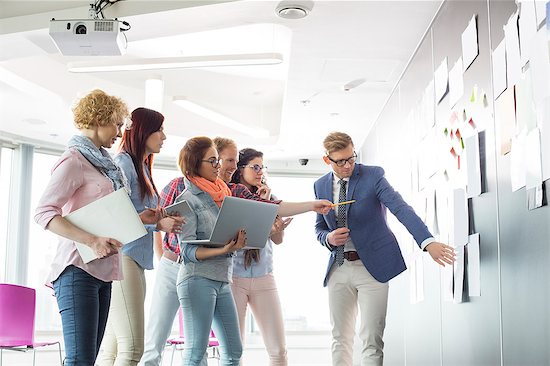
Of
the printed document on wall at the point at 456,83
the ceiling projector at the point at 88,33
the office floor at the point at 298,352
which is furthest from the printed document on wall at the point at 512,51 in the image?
the office floor at the point at 298,352

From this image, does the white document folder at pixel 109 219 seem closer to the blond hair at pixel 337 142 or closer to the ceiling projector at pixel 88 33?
the blond hair at pixel 337 142

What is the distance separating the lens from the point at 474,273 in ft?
9.78

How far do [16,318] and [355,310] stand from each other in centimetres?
292

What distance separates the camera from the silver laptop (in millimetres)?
2670

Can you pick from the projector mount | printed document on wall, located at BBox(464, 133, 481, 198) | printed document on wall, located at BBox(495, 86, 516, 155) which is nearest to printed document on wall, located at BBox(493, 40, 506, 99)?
printed document on wall, located at BBox(495, 86, 516, 155)

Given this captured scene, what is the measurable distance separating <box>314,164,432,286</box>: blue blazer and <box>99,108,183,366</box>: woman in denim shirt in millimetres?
999

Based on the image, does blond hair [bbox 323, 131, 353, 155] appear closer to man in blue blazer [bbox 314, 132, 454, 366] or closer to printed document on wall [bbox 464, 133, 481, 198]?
man in blue blazer [bbox 314, 132, 454, 366]

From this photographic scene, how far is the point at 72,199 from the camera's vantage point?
233 centimetres

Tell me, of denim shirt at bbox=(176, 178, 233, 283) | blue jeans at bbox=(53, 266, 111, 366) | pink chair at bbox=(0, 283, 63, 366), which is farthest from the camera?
pink chair at bbox=(0, 283, 63, 366)

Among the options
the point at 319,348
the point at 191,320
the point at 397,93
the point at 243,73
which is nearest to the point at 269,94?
the point at 243,73

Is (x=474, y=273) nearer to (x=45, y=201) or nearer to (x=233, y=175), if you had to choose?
(x=233, y=175)

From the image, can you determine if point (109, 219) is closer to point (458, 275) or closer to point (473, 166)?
point (473, 166)

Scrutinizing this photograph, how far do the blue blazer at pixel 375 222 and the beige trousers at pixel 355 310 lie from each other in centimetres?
6

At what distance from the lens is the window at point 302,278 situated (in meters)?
8.76
